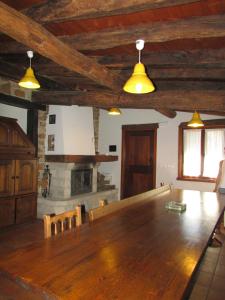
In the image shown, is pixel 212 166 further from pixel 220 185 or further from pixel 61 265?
pixel 61 265

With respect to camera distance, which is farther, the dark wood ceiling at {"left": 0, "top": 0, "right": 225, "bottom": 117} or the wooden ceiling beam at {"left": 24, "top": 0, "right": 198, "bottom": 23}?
the dark wood ceiling at {"left": 0, "top": 0, "right": 225, "bottom": 117}

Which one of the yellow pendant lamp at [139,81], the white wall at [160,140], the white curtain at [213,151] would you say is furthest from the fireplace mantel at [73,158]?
the yellow pendant lamp at [139,81]

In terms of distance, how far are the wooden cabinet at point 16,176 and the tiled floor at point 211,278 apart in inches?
129

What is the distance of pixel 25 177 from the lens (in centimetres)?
462

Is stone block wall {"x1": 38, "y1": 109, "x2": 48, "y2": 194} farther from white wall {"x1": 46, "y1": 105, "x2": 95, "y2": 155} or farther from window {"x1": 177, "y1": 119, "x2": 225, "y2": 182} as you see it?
window {"x1": 177, "y1": 119, "x2": 225, "y2": 182}

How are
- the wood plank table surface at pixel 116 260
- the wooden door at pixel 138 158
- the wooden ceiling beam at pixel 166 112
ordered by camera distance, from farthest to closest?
the wooden door at pixel 138 158 → the wooden ceiling beam at pixel 166 112 → the wood plank table surface at pixel 116 260

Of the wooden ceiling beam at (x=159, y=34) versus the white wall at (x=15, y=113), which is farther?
the white wall at (x=15, y=113)

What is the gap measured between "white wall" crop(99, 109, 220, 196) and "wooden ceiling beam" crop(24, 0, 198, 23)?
4.34m

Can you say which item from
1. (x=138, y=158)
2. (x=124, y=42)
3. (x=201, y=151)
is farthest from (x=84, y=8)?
(x=138, y=158)

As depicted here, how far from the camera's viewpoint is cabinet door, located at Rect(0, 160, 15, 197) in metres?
4.16

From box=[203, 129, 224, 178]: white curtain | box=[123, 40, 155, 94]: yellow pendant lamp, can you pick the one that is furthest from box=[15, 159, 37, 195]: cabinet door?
A: box=[203, 129, 224, 178]: white curtain

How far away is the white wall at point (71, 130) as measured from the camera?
17.7 feet

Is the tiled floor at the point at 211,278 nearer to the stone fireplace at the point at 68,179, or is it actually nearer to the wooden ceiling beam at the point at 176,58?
the wooden ceiling beam at the point at 176,58

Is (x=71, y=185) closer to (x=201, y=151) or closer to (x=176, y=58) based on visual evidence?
(x=201, y=151)
